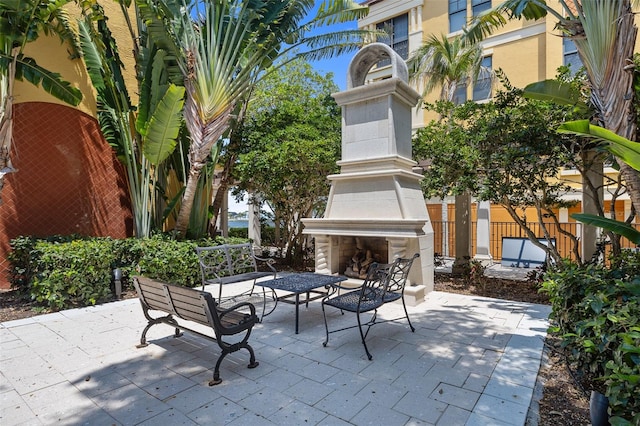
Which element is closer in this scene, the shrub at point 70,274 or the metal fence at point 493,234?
the shrub at point 70,274

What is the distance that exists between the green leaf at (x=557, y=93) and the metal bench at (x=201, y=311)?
6696 mm

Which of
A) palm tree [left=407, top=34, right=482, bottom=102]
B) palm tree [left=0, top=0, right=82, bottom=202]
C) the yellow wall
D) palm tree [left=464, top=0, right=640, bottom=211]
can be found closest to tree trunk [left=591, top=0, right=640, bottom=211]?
palm tree [left=464, top=0, right=640, bottom=211]

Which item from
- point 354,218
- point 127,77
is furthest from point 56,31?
A: point 354,218

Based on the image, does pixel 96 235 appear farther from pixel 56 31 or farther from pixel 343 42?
pixel 343 42

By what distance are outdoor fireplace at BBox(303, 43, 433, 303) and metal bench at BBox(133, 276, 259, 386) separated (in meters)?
3.56

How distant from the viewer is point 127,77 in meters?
9.45

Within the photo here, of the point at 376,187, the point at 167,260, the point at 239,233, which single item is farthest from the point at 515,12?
the point at 239,233

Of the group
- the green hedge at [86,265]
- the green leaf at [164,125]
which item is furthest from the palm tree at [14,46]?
the green leaf at [164,125]

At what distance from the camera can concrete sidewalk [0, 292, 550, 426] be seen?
2.91 metres

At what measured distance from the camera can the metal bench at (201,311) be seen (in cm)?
342

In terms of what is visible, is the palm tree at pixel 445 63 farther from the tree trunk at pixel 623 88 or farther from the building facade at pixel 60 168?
the building facade at pixel 60 168

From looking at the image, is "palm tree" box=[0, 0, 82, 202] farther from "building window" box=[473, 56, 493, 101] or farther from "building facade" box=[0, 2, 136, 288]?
"building window" box=[473, 56, 493, 101]

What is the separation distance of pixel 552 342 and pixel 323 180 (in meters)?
6.80

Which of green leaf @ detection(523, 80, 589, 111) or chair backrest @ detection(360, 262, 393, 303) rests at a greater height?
green leaf @ detection(523, 80, 589, 111)
